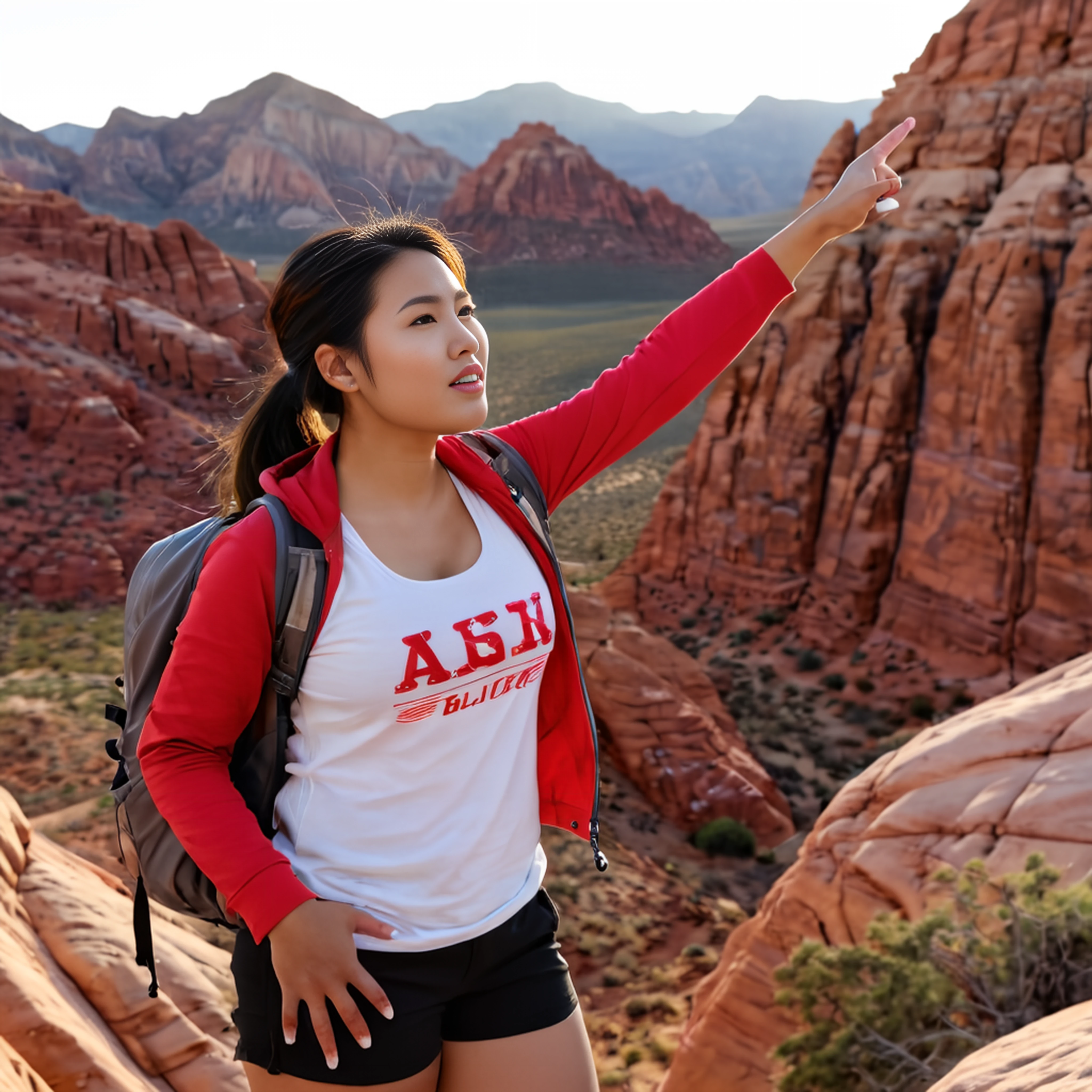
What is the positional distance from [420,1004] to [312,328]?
129 cm

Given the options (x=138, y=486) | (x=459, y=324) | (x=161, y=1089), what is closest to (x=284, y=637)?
(x=459, y=324)

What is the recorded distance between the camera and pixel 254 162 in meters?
127

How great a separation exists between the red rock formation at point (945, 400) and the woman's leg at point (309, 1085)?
1901 cm

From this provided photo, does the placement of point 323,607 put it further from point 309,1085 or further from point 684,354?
point 684,354

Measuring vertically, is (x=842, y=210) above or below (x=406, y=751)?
above

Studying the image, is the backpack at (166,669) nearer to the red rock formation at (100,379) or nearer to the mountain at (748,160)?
the red rock formation at (100,379)

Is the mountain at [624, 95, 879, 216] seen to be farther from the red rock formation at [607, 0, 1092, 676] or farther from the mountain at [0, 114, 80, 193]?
the red rock formation at [607, 0, 1092, 676]

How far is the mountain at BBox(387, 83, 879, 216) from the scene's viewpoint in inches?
6161

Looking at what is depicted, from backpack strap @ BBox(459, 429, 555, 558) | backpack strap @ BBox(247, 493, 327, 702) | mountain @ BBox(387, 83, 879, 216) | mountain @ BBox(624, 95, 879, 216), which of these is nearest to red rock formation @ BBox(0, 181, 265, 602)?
backpack strap @ BBox(459, 429, 555, 558)

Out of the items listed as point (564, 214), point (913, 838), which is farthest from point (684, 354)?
point (564, 214)

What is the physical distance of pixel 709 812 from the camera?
509 inches

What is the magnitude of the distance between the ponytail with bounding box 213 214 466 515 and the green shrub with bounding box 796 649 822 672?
19.9m

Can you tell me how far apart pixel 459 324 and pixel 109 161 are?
5775 inches

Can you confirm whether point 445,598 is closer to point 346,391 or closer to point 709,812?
point 346,391
